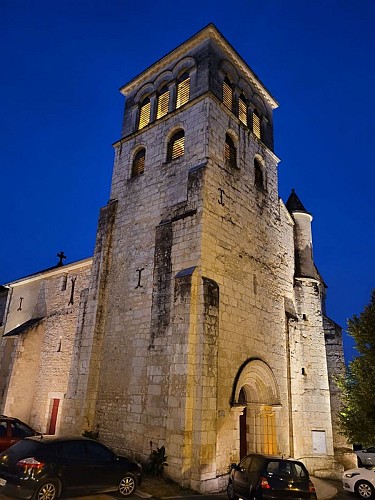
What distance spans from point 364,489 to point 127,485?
20.8ft

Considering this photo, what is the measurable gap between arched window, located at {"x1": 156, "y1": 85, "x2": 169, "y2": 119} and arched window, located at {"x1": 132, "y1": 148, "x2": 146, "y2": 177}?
1596 mm

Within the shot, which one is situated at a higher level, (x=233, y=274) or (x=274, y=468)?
(x=233, y=274)

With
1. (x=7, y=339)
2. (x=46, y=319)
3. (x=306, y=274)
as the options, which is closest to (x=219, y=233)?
(x=306, y=274)

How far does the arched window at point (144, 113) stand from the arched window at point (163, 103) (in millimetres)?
555

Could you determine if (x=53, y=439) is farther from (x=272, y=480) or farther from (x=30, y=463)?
(x=272, y=480)

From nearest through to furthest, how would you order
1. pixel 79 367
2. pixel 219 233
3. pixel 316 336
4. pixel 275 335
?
pixel 219 233 < pixel 79 367 < pixel 275 335 < pixel 316 336

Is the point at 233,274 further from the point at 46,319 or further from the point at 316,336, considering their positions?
the point at 46,319

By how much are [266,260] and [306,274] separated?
2.58m

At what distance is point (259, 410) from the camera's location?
35.8ft

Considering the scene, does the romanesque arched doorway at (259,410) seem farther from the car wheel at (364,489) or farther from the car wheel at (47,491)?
the car wheel at (47,491)

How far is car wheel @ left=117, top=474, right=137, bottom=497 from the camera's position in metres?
7.18

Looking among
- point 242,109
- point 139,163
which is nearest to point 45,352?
point 139,163

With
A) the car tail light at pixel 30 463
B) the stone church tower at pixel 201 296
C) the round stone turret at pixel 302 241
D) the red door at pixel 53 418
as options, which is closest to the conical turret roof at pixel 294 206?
the round stone turret at pixel 302 241

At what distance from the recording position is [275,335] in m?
12.5
